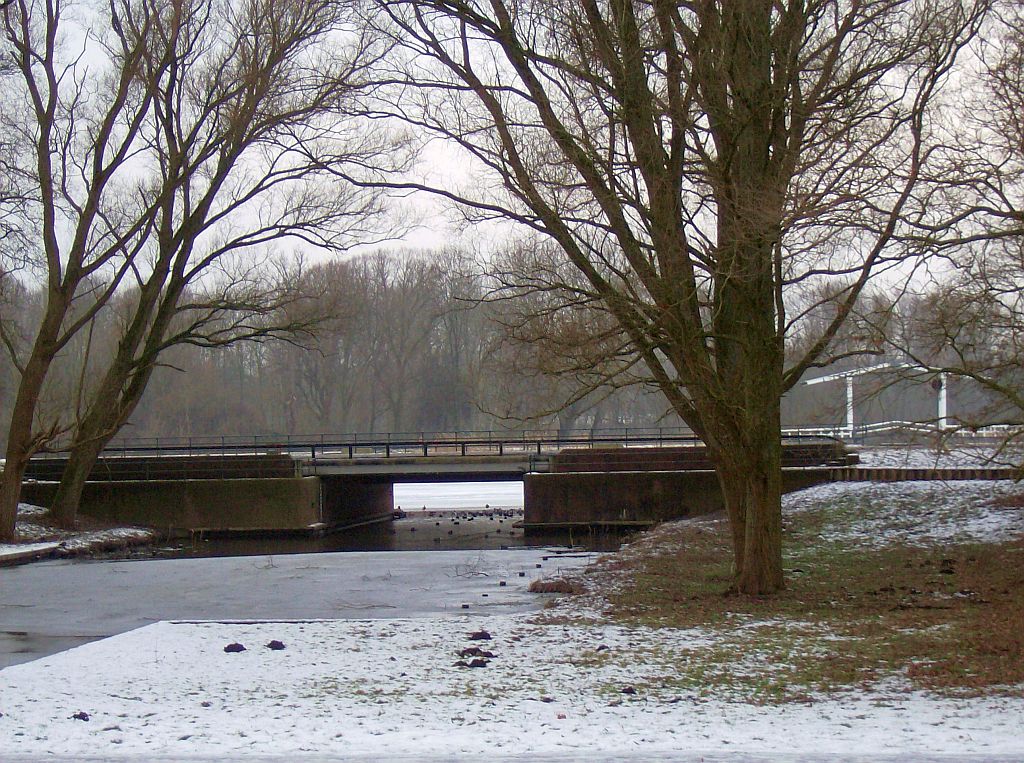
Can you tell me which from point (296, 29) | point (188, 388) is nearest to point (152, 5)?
point (296, 29)

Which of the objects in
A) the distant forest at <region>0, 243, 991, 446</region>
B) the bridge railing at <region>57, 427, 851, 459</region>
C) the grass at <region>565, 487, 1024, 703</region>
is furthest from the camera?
the distant forest at <region>0, 243, 991, 446</region>

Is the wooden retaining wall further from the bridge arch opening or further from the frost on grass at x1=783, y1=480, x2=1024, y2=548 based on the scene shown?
the bridge arch opening

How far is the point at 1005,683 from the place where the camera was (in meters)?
9.25

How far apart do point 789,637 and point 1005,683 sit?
295 cm

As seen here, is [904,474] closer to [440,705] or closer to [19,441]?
[440,705]

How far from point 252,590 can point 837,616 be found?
11.2 m

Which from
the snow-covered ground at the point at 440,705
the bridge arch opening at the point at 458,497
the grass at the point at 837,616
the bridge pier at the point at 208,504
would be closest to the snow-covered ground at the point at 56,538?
the bridge pier at the point at 208,504

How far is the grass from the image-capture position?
973 cm

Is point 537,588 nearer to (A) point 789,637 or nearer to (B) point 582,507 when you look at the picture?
(A) point 789,637

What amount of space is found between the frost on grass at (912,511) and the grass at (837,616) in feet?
3.95

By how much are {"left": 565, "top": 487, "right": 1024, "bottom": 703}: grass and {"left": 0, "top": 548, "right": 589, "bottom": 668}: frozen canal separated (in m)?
2.65

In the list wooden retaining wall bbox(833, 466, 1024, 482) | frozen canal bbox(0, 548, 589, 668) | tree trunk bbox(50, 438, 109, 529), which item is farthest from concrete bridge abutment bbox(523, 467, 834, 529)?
tree trunk bbox(50, 438, 109, 529)

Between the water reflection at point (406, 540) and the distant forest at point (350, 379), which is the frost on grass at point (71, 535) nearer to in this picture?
the water reflection at point (406, 540)

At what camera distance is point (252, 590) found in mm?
20141
